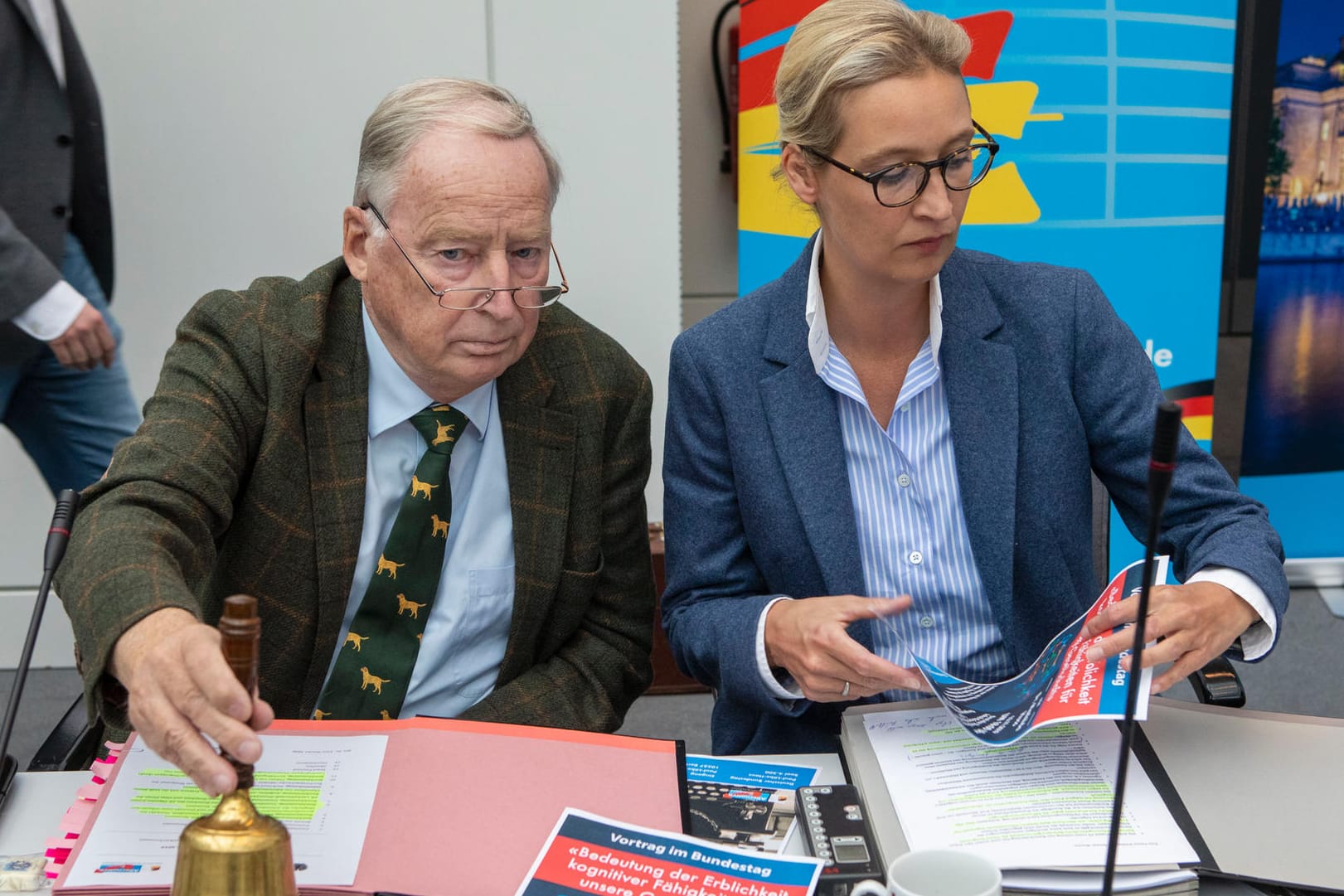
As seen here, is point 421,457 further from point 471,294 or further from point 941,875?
point 941,875

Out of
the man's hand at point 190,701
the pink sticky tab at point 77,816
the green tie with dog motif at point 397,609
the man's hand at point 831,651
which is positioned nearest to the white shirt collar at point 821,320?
the man's hand at point 831,651

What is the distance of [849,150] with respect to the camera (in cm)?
148

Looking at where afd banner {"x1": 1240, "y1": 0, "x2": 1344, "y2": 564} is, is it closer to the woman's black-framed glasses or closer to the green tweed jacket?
the woman's black-framed glasses

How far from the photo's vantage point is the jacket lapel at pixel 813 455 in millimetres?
1538

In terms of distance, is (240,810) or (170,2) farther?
(170,2)

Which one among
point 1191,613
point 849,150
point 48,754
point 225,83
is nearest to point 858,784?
point 1191,613

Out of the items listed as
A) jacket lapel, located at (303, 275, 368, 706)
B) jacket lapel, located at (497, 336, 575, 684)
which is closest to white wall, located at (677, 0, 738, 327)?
jacket lapel, located at (497, 336, 575, 684)

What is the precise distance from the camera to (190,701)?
0.95 meters

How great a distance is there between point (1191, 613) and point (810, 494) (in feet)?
1.53

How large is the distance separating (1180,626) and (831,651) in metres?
0.35

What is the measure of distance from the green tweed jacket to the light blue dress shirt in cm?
3

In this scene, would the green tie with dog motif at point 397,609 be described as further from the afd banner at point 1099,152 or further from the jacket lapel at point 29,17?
the jacket lapel at point 29,17

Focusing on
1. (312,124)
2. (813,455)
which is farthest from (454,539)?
(312,124)

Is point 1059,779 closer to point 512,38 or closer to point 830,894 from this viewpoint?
point 830,894
